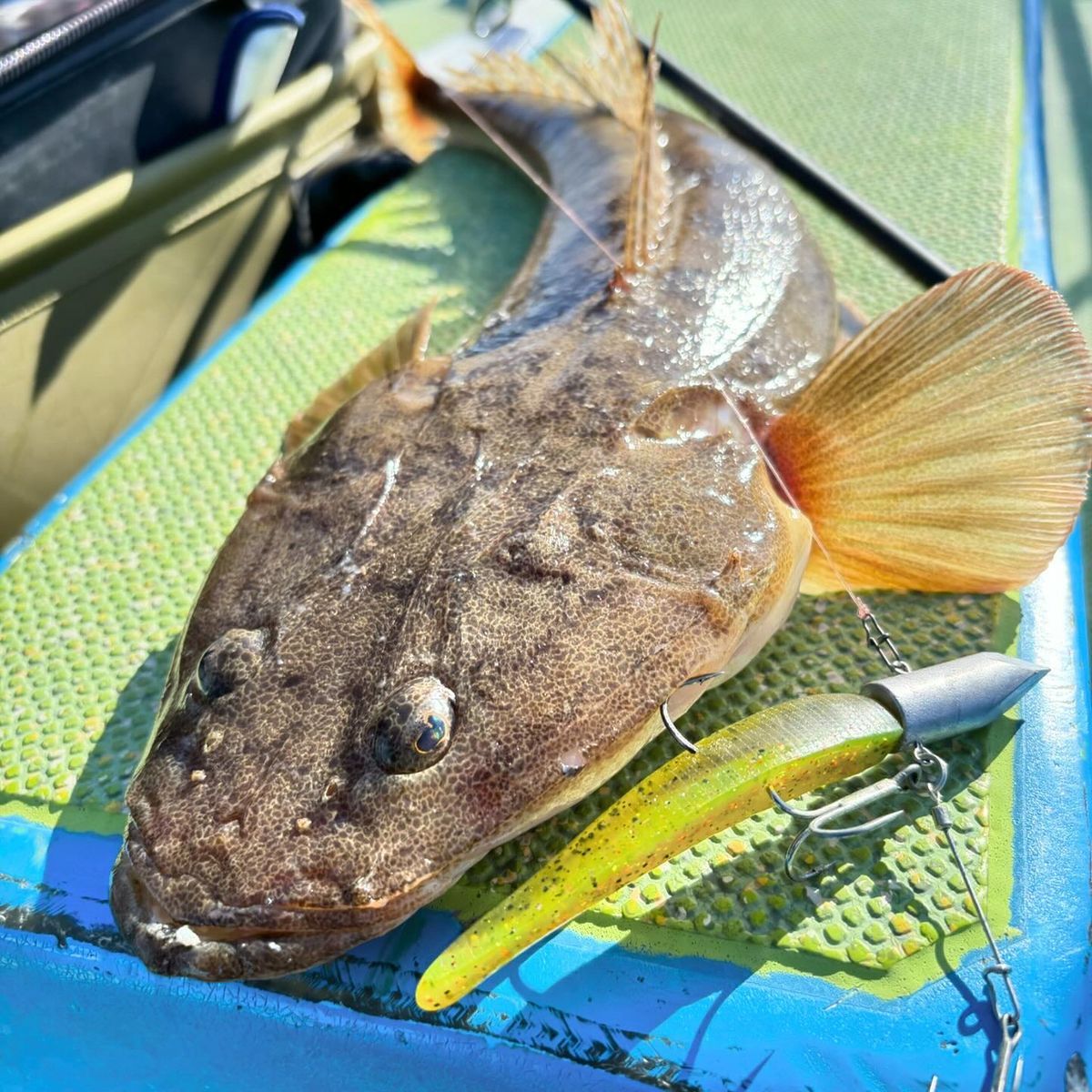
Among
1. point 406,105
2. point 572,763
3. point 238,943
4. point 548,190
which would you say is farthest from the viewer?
point 406,105

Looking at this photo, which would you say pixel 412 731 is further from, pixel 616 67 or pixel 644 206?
pixel 616 67

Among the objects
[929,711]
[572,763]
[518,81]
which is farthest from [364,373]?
[518,81]

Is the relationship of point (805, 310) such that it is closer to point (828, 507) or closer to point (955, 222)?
point (828, 507)

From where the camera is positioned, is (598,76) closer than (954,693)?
No

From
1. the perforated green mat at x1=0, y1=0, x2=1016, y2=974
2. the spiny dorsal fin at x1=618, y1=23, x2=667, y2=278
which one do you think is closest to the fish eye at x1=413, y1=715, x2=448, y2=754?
the perforated green mat at x1=0, y1=0, x2=1016, y2=974

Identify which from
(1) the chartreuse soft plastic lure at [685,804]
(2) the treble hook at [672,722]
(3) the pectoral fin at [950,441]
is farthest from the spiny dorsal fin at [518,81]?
(1) the chartreuse soft plastic lure at [685,804]

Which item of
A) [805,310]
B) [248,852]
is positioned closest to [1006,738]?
[805,310]

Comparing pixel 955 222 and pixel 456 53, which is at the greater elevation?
pixel 456 53
